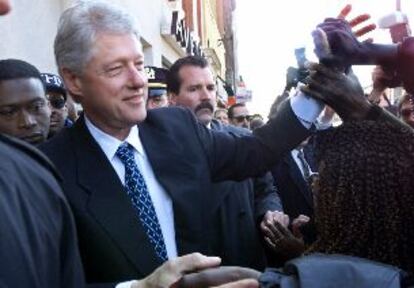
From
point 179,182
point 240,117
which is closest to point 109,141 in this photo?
point 179,182

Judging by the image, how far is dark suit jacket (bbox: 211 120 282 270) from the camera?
2.62m

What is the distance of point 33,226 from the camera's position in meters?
1.29

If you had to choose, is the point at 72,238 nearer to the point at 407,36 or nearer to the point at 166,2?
the point at 407,36

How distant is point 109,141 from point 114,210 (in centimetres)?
29

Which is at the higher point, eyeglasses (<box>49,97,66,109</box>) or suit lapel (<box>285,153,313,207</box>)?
eyeglasses (<box>49,97,66,109</box>)

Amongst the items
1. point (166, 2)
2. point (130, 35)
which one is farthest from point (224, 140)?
point (166, 2)

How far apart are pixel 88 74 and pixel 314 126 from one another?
0.87 m

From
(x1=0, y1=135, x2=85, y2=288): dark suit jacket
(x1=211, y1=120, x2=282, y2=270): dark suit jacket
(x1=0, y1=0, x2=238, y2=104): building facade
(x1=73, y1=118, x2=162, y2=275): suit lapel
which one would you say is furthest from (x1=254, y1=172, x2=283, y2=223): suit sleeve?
(x1=0, y1=0, x2=238, y2=104): building facade

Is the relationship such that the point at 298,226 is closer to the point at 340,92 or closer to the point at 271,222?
the point at 271,222

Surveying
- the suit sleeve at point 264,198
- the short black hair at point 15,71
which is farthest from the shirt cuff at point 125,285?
the short black hair at point 15,71

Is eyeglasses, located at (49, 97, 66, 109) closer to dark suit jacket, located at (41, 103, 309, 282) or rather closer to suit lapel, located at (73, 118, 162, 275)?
dark suit jacket, located at (41, 103, 309, 282)

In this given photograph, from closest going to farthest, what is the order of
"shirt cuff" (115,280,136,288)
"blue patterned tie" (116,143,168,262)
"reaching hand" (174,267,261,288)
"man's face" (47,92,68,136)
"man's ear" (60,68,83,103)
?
"reaching hand" (174,267,261,288), "shirt cuff" (115,280,136,288), "blue patterned tie" (116,143,168,262), "man's ear" (60,68,83,103), "man's face" (47,92,68,136)

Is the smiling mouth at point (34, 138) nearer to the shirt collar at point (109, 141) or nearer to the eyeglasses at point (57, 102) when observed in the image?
the eyeglasses at point (57, 102)

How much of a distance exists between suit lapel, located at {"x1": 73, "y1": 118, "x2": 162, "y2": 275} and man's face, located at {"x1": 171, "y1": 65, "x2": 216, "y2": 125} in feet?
7.44
